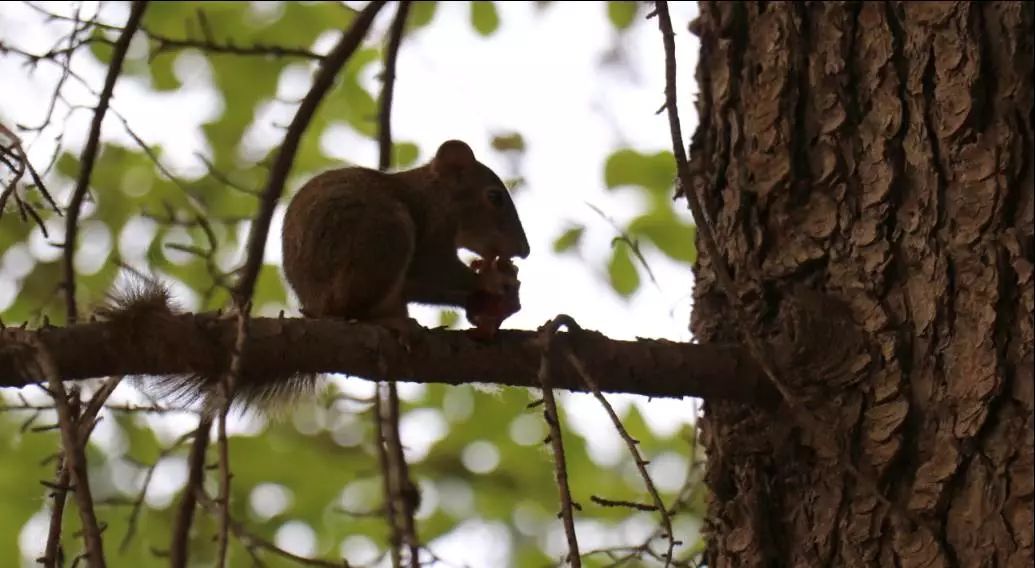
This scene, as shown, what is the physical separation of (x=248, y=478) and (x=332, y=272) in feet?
3.72

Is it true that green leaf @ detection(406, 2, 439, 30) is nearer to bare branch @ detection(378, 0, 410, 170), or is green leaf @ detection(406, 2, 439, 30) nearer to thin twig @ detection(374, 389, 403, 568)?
bare branch @ detection(378, 0, 410, 170)

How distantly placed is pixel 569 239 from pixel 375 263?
970mm

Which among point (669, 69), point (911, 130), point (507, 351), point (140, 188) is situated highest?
point (140, 188)

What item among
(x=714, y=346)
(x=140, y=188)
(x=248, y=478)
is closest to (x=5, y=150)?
(x=714, y=346)

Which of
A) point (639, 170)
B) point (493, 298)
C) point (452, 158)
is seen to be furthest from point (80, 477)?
point (639, 170)

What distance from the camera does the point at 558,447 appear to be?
1536mm

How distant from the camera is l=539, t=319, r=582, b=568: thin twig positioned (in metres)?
1.45

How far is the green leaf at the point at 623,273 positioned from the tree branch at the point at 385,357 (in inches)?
38.8

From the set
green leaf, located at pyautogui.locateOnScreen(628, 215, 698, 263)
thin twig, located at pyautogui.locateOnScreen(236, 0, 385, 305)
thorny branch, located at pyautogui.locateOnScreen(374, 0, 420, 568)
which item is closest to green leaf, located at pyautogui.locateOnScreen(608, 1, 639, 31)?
green leaf, located at pyautogui.locateOnScreen(628, 215, 698, 263)

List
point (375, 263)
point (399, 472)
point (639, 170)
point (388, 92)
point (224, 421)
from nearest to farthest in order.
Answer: point (224, 421)
point (375, 263)
point (399, 472)
point (388, 92)
point (639, 170)

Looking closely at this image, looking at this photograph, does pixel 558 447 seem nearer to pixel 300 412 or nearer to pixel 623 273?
pixel 623 273

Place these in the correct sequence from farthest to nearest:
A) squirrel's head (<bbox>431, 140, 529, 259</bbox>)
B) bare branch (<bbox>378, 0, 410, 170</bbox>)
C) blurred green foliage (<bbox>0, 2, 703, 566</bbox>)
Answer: blurred green foliage (<bbox>0, 2, 703, 566</bbox>) < squirrel's head (<bbox>431, 140, 529, 259</bbox>) < bare branch (<bbox>378, 0, 410, 170</bbox>)

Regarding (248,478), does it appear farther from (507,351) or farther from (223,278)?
(507,351)

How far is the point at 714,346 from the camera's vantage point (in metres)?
1.92
